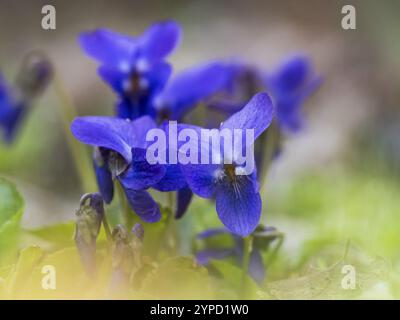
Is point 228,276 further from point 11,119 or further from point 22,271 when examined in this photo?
point 11,119

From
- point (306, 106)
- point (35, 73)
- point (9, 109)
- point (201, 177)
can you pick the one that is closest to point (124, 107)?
point (201, 177)

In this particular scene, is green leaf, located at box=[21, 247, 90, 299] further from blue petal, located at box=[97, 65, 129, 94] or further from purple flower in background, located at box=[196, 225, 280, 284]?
blue petal, located at box=[97, 65, 129, 94]

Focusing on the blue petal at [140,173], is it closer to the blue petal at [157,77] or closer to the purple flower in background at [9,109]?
the blue petal at [157,77]

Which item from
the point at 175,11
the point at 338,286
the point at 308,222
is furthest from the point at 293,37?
the point at 338,286

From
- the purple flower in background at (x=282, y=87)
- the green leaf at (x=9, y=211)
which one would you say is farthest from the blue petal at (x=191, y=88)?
the green leaf at (x=9, y=211)

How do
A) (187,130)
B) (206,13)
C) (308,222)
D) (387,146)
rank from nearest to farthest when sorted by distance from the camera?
A: (187,130) < (308,222) < (387,146) < (206,13)
